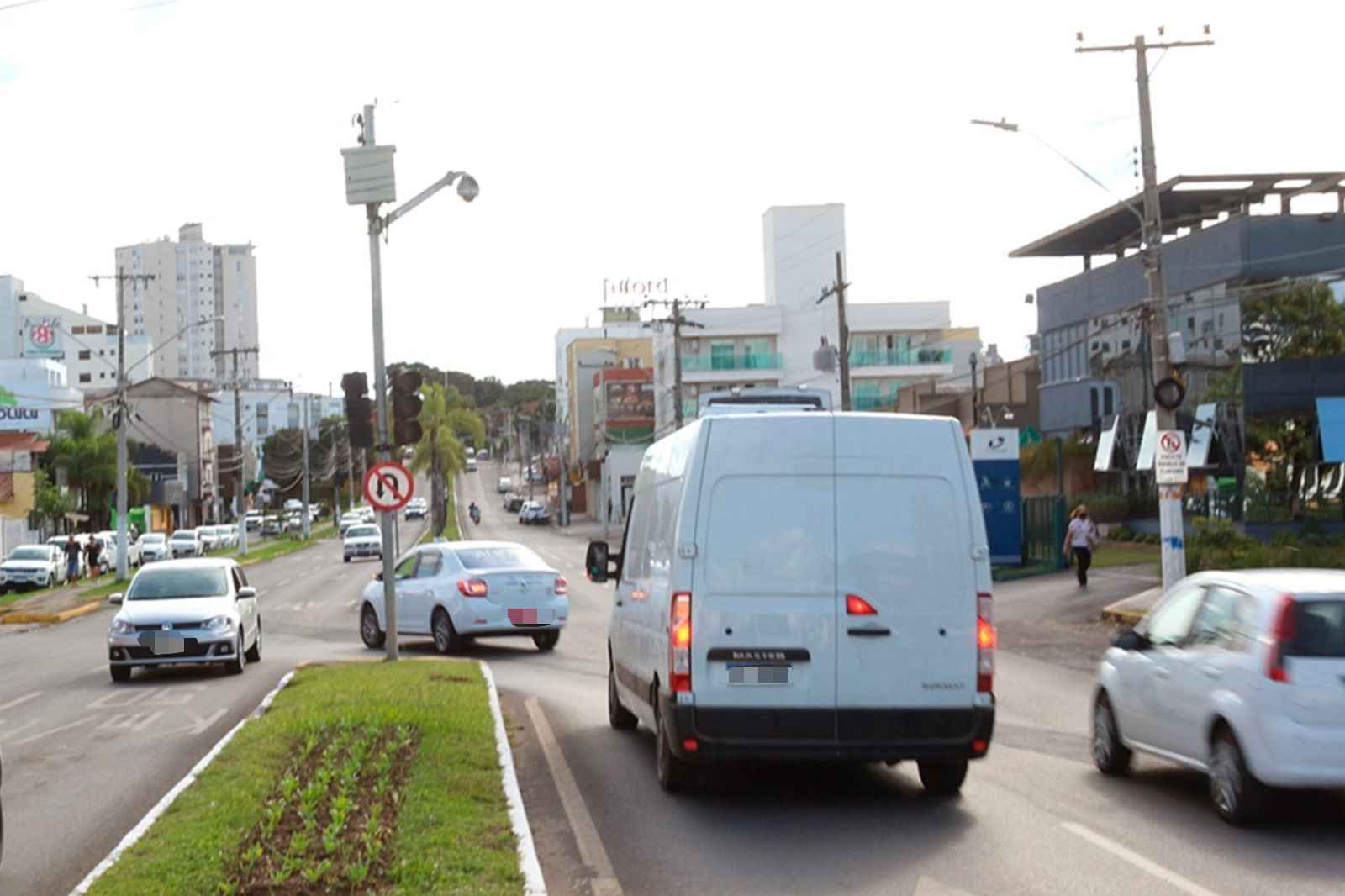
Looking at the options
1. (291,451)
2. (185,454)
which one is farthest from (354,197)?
(291,451)

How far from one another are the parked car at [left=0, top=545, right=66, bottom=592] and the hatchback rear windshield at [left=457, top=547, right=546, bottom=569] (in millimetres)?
33143

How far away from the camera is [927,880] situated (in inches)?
332

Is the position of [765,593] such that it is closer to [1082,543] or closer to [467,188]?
[467,188]

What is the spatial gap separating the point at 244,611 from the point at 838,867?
15.1 meters

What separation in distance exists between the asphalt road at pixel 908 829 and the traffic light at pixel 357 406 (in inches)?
208

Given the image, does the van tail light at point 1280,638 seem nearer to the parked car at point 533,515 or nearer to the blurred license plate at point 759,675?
the blurred license plate at point 759,675

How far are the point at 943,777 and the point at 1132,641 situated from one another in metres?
1.84

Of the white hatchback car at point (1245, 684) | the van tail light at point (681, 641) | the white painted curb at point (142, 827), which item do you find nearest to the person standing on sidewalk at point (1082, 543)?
the white hatchback car at point (1245, 684)

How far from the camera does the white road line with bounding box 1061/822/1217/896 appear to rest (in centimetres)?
813

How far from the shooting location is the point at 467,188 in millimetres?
20234

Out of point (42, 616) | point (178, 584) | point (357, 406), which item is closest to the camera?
point (357, 406)

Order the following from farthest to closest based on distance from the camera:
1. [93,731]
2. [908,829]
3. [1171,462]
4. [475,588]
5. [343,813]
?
[1171,462]
[475,588]
[93,731]
[908,829]
[343,813]

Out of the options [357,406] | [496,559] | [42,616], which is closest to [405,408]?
[357,406]

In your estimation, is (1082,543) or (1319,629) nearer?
(1319,629)
